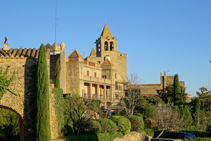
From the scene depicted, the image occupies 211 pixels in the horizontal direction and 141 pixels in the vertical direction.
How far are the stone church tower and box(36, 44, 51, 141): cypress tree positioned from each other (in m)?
51.2

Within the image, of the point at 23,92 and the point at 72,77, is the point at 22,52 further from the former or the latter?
the point at 72,77

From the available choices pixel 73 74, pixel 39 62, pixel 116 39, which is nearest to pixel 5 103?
pixel 39 62

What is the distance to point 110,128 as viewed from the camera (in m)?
28.3

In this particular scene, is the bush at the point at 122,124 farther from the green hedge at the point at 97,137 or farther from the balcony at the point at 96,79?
the balcony at the point at 96,79

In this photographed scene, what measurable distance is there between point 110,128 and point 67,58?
2249 cm

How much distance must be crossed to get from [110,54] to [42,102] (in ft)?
180

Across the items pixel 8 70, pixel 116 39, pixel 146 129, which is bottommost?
pixel 146 129

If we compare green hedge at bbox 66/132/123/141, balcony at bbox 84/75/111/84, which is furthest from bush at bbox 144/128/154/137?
balcony at bbox 84/75/111/84

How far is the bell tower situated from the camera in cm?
7512

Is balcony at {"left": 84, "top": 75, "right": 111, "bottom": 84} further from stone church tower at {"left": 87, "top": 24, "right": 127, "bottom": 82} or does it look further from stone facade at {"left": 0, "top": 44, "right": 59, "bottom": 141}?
stone facade at {"left": 0, "top": 44, "right": 59, "bottom": 141}

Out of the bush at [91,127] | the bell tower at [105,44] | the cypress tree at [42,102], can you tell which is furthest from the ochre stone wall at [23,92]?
the bell tower at [105,44]

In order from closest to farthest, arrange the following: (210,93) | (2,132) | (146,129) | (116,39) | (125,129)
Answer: (2,132) → (125,129) → (146,129) → (210,93) → (116,39)

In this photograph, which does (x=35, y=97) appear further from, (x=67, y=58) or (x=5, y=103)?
(x=67, y=58)

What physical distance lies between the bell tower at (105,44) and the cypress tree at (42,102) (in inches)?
2099
